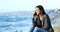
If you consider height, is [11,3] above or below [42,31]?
above

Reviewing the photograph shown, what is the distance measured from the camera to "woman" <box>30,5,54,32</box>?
140 centimetres

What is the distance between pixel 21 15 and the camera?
1.46 m

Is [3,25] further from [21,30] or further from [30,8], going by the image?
[30,8]

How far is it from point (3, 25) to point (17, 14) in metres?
0.19

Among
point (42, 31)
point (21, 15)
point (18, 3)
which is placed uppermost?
point (18, 3)

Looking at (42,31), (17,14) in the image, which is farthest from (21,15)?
(42,31)

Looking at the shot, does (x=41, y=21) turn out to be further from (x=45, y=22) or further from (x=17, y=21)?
(x=17, y=21)

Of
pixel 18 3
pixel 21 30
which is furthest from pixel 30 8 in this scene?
pixel 21 30

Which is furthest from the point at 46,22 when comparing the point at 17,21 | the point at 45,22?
the point at 17,21

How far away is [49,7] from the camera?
146 centimetres

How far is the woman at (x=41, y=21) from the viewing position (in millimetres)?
1403

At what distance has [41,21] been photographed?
142cm

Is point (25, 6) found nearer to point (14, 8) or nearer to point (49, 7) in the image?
point (14, 8)

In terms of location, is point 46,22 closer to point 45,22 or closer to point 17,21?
point 45,22
